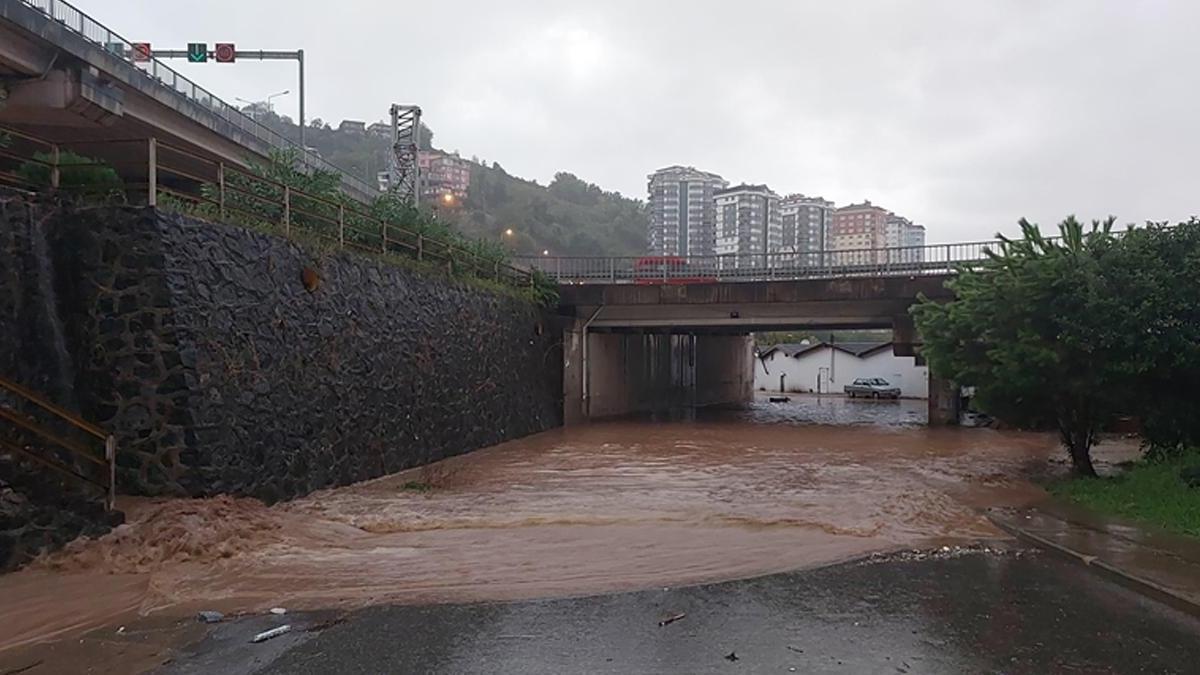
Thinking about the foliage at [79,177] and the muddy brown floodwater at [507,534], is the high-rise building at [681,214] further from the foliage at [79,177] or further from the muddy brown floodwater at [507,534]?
the foliage at [79,177]

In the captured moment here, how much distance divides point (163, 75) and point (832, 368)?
154 ft

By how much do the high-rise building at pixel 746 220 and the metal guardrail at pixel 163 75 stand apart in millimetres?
50753

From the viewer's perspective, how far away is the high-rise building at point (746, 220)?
81.0 metres

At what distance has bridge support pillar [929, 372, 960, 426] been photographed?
100.0 feet

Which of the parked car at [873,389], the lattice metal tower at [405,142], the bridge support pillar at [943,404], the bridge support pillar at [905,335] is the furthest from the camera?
the parked car at [873,389]

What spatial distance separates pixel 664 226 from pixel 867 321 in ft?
188

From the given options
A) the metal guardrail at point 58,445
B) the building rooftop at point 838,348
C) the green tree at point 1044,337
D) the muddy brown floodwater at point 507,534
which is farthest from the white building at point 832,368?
the metal guardrail at point 58,445

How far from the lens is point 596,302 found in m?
Result: 30.1

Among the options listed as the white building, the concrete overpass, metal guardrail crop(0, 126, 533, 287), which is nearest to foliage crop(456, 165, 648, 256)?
the white building

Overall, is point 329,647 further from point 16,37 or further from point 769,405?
point 769,405

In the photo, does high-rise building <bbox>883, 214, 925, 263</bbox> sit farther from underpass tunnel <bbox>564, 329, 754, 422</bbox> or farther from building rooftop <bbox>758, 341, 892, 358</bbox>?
underpass tunnel <bbox>564, 329, 754, 422</bbox>

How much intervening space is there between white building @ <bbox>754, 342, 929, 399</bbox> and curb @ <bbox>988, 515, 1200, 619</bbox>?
4534cm

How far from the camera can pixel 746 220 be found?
8188cm

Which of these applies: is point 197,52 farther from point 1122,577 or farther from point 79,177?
point 1122,577
